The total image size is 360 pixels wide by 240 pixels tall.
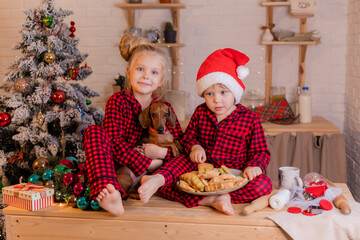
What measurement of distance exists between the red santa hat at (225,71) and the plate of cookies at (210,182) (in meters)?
0.44

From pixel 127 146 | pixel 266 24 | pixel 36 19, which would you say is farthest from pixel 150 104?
pixel 266 24

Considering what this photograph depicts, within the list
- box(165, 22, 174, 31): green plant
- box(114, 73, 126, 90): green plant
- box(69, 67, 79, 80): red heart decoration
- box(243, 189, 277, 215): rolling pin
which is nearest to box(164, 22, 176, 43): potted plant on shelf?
box(165, 22, 174, 31): green plant

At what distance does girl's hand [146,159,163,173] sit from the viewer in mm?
2178

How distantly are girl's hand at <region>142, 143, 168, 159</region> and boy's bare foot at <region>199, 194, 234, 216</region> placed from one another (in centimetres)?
36

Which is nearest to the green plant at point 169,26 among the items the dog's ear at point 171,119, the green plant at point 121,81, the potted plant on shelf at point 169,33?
the potted plant on shelf at point 169,33

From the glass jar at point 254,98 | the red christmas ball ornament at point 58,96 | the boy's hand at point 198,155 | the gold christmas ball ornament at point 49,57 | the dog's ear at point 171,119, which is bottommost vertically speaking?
the boy's hand at point 198,155

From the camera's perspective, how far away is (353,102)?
3.38m

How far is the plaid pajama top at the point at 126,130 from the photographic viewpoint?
83.6 inches

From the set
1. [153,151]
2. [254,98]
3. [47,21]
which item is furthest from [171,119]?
[254,98]

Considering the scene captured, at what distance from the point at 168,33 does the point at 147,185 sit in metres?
2.04

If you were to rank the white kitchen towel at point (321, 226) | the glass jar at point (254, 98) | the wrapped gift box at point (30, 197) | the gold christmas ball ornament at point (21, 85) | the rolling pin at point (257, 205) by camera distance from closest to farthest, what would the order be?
the white kitchen towel at point (321, 226), the rolling pin at point (257, 205), the wrapped gift box at point (30, 197), the gold christmas ball ornament at point (21, 85), the glass jar at point (254, 98)

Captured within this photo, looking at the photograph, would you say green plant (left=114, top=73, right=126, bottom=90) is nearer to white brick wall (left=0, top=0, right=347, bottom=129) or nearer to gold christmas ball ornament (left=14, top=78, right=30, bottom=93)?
white brick wall (left=0, top=0, right=347, bottom=129)

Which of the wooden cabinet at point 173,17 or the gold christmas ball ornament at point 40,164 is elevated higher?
the wooden cabinet at point 173,17

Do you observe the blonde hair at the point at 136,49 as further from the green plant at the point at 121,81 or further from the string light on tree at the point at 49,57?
the green plant at the point at 121,81
